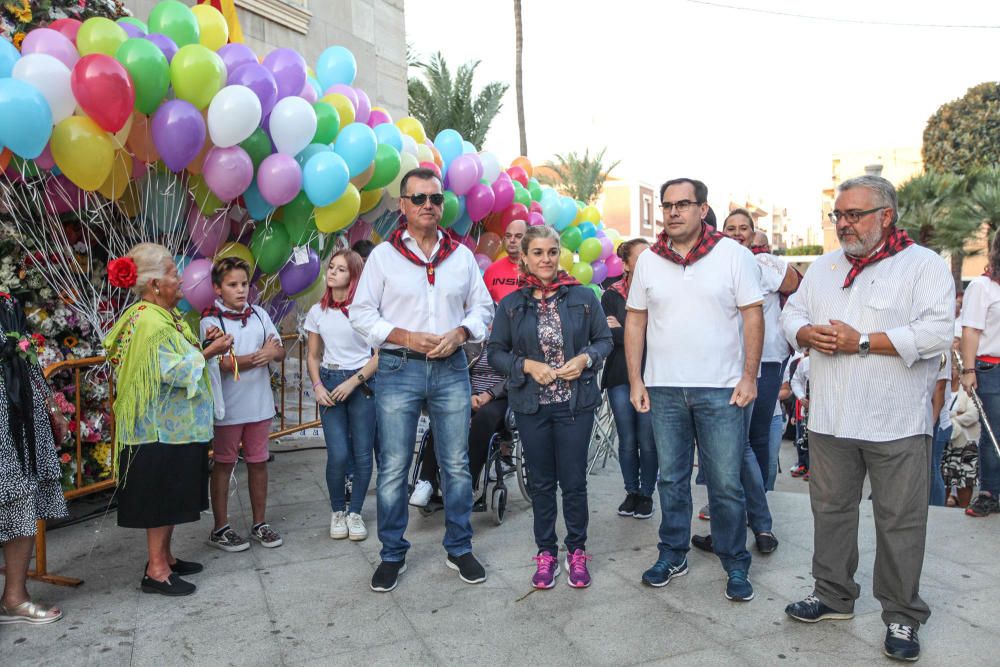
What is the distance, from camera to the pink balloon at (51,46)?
4156mm

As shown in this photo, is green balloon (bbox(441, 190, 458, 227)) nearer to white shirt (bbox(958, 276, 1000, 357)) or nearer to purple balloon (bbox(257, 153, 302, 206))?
purple balloon (bbox(257, 153, 302, 206))

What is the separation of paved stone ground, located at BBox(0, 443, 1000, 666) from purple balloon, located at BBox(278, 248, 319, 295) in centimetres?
196

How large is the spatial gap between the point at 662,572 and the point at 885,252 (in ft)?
5.86

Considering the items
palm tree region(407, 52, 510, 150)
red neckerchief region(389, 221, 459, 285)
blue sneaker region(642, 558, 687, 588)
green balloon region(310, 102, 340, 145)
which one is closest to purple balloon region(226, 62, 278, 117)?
green balloon region(310, 102, 340, 145)

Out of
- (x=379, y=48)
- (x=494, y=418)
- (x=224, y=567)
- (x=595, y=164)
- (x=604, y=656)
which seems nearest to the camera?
(x=604, y=656)

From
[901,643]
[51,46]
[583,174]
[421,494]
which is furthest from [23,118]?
[583,174]

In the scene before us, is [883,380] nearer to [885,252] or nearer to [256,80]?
[885,252]

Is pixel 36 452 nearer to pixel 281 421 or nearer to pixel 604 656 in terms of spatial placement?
pixel 604 656

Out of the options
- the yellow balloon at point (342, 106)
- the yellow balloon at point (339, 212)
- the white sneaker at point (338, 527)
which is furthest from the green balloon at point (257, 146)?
the white sneaker at point (338, 527)

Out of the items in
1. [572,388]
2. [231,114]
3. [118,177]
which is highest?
[231,114]

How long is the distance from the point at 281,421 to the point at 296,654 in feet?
12.9

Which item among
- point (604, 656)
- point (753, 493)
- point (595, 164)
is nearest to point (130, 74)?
point (604, 656)

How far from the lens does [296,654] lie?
118 inches

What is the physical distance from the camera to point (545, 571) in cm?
365
